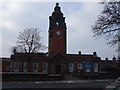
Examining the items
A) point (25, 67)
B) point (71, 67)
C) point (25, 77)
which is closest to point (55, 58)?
point (71, 67)

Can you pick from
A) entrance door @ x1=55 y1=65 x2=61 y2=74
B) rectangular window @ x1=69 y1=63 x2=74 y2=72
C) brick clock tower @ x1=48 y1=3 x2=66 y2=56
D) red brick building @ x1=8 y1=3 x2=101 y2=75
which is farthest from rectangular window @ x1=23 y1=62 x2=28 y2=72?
rectangular window @ x1=69 y1=63 x2=74 y2=72

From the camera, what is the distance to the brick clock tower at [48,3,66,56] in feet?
253

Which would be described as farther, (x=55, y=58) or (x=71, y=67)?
(x=71, y=67)

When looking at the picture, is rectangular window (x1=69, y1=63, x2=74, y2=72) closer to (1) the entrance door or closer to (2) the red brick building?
(2) the red brick building

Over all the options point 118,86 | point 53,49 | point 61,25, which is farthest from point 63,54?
point 118,86

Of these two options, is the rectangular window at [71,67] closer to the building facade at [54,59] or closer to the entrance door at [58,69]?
the building facade at [54,59]

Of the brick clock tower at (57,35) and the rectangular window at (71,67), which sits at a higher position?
the brick clock tower at (57,35)

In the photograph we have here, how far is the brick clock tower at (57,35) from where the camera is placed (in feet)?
253

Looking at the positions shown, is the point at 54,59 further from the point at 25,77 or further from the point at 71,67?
the point at 25,77

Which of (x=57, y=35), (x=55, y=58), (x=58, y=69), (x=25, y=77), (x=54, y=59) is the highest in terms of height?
(x=57, y=35)

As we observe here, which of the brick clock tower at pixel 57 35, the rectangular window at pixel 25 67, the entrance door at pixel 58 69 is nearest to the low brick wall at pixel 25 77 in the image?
the entrance door at pixel 58 69

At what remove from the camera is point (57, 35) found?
78.4 metres

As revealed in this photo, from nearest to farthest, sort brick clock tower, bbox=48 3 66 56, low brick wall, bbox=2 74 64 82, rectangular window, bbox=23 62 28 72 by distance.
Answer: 1. low brick wall, bbox=2 74 64 82
2. brick clock tower, bbox=48 3 66 56
3. rectangular window, bbox=23 62 28 72

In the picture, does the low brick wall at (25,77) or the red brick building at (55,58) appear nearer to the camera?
the low brick wall at (25,77)
